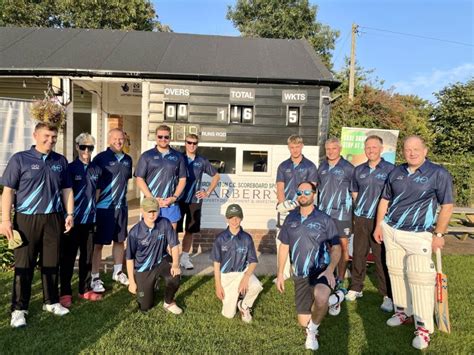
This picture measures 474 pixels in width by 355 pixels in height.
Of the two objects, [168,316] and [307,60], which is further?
[307,60]

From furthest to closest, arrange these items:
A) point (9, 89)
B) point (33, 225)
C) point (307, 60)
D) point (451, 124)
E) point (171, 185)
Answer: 1. point (451, 124)
2. point (9, 89)
3. point (307, 60)
4. point (171, 185)
5. point (33, 225)

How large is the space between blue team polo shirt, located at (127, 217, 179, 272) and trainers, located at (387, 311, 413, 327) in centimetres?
219

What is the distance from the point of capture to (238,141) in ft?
20.8

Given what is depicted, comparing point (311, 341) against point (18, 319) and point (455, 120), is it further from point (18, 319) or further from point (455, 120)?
point (455, 120)

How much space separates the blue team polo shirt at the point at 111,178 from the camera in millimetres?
4262

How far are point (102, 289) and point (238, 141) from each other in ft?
10.4

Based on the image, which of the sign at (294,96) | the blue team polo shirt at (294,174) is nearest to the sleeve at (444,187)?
the blue team polo shirt at (294,174)

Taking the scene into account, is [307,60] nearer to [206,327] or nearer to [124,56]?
[124,56]

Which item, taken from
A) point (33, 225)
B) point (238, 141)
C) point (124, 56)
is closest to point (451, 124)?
point (238, 141)

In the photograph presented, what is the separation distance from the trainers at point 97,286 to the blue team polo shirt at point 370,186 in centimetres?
290

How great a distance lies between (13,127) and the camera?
5.42 meters

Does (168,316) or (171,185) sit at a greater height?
(171,185)

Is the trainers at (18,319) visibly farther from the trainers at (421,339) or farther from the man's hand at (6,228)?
the trainers at (421,339)

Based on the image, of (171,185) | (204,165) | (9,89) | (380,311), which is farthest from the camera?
(9,89)
